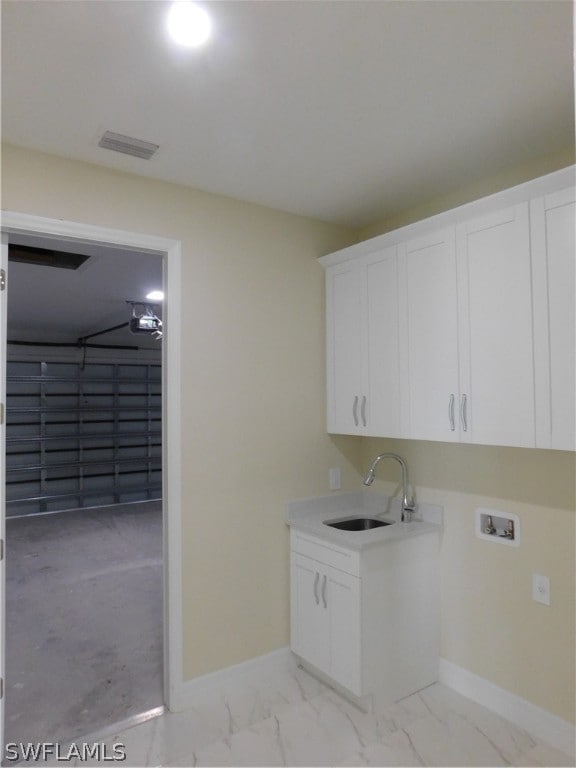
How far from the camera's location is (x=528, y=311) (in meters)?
2.05

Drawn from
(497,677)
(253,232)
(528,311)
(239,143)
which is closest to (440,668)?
(497,677)

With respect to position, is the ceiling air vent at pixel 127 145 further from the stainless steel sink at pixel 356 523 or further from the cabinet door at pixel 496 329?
the stainless steel sink at pixel 356 523

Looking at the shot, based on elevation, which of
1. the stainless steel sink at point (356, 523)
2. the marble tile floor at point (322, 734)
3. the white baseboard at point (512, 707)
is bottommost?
the marble tile floor at point (322, 734)

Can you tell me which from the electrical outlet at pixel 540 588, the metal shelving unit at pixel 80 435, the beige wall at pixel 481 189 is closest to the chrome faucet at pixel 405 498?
the electrical outlet at pixel 540 588

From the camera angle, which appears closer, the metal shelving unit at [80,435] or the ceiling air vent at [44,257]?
the ceiling air vent at [44,257]

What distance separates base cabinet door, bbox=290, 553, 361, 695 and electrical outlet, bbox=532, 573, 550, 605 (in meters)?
0.84

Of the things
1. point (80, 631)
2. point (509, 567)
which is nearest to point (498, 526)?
point (509, 567)

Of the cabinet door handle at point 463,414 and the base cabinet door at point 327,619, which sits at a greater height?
the cabinet door handle at point 463,414

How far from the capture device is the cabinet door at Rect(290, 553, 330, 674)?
2637 millimetres

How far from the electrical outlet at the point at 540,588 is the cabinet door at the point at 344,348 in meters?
1.13

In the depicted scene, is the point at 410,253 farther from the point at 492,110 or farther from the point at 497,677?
the point at 497,677

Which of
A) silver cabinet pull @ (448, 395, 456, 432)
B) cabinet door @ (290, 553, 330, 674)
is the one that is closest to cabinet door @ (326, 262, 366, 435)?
silver cabinet pull @ (448, 395, 456, 432)

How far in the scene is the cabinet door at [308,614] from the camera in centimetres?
264

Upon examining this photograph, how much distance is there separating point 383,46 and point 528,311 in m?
1.16
